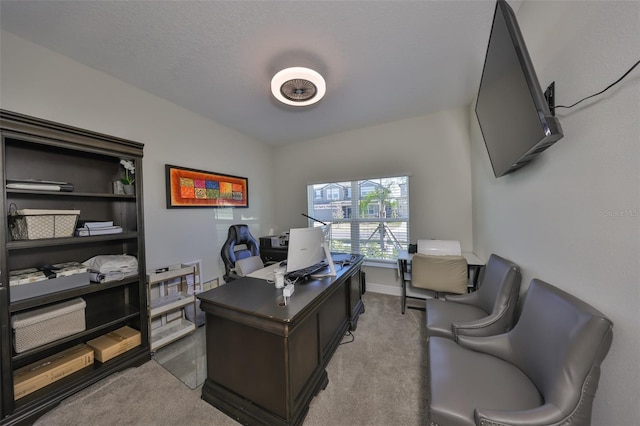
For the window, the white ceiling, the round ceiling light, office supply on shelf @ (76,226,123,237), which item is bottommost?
office supply on shelf @ (76,226,123,237)

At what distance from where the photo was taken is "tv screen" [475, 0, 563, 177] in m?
1.02

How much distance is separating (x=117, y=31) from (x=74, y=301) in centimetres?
216

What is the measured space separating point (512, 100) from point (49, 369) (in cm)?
370

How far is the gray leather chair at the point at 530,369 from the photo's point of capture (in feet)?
2.66

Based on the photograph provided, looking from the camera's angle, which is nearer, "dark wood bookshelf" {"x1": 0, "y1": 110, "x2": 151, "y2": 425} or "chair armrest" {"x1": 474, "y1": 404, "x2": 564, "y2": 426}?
"chair armrest" {"x1": 474, "y1": 404, "x2": 564, "y2": 426}

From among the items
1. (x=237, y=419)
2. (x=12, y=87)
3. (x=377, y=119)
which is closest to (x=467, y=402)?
(x=237, y=419)

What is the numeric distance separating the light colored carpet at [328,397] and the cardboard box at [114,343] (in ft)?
0.60

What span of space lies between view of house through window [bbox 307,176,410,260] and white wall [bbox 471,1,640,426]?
1919 mm

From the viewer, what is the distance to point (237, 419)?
1.37 metres

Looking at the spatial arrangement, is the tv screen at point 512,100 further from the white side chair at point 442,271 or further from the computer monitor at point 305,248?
the computer monitor at point 305,248

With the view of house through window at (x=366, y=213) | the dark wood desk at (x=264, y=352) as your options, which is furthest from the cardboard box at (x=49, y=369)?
the view of house through window at (x=366, y=213)

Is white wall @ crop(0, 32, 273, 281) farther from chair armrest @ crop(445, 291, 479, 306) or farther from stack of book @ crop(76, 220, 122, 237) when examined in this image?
chair armrest @ crop(445, 291, 479, 306)

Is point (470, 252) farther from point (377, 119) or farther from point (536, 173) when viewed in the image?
point (377, 119)

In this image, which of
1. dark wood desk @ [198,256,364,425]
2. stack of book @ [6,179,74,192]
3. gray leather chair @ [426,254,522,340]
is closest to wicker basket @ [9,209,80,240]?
stack of book @ [6,179,74,192]
